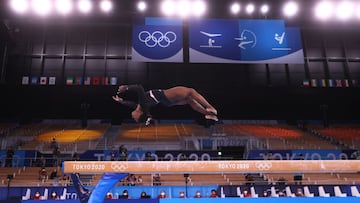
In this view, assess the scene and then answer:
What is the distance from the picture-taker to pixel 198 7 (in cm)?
1275

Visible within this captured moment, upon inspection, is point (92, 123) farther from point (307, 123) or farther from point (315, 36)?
point (315, 36)

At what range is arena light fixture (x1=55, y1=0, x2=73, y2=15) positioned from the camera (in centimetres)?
1245

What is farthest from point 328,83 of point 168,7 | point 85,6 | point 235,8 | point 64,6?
point 64,6

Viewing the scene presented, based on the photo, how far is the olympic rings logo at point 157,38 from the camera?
13234 mm

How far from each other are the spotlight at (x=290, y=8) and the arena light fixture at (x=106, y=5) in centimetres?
669

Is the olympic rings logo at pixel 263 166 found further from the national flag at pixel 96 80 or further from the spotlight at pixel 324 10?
the national flag at pixel 96 80

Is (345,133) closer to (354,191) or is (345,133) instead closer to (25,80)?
(354,191)

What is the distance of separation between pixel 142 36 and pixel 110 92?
661 cm

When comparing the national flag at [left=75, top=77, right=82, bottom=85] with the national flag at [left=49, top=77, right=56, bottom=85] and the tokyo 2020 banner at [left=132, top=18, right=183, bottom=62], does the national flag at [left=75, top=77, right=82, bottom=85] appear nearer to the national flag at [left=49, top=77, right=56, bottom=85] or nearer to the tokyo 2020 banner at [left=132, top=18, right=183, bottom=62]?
the national flag at [left=49, top=77, right=56, bottom=85]

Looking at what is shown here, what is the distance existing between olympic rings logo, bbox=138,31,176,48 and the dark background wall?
6171 mm

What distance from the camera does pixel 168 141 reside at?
1736 cm

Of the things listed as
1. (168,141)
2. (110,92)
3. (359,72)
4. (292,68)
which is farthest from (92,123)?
(359,72)

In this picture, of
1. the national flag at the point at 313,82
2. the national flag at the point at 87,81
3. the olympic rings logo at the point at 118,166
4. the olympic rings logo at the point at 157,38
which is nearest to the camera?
the olympic rings logo at the point at 118,166

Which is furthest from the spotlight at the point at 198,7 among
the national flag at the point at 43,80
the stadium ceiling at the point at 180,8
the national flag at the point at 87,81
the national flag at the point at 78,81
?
the national flag at the point at 43,80
